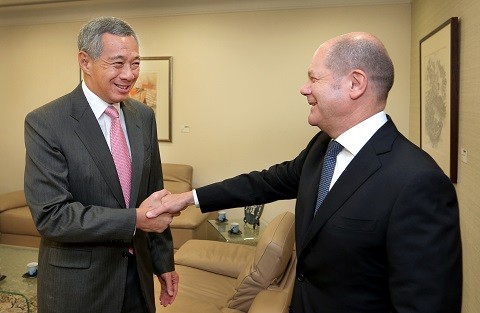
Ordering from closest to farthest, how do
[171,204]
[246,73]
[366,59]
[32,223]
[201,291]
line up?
[366,59], [171,204], [201,291], [32,223], [246,73]

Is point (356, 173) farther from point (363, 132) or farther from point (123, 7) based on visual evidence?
point (123, 7)

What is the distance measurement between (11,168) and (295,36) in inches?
175

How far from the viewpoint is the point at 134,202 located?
1.54 metres

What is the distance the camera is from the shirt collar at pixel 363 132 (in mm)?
1249

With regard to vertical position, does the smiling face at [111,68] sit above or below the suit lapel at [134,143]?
above

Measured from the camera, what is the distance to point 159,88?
17.5ft

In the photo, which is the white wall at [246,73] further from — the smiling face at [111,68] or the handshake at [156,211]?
the smiling face at [111,68]

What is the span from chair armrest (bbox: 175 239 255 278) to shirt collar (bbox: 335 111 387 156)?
1.98 metres

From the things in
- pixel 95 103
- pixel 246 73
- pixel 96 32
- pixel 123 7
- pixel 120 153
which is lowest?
pixel 120 153

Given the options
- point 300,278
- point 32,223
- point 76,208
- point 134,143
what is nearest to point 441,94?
point 300,278

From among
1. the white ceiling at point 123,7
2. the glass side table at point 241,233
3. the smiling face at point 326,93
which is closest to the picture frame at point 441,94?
the white ceiling at point 123,7

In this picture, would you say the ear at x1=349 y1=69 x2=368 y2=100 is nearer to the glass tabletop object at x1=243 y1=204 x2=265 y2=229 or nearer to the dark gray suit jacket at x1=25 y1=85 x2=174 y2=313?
the dark gray suit jacket at x1=25 y1=85 x2=174 y2=313

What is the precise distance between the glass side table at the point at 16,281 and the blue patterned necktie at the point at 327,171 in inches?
84.8

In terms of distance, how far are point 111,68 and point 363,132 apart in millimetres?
915
